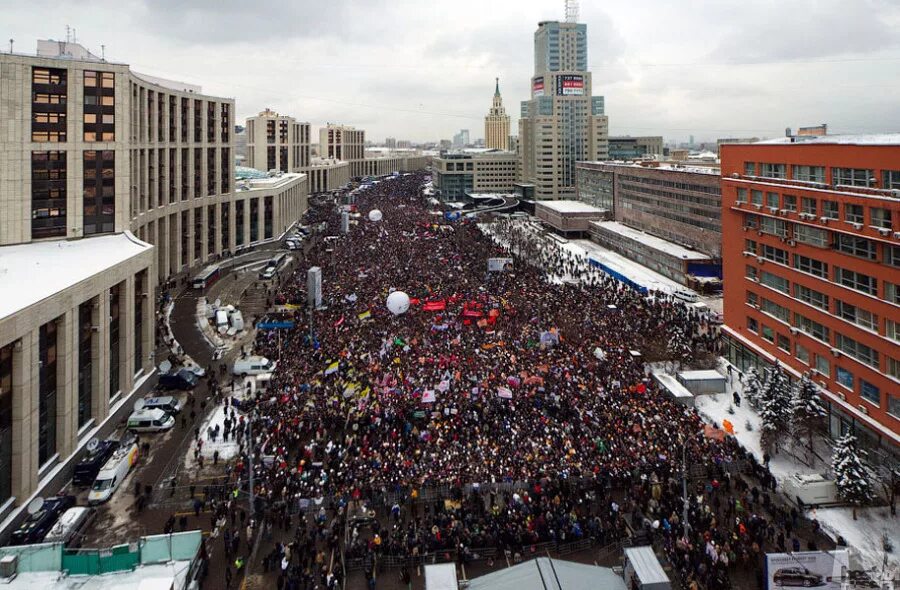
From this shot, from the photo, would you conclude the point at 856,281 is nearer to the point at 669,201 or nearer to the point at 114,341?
the point at 114,341

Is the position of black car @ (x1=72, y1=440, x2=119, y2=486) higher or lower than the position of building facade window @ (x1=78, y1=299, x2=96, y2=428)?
lower

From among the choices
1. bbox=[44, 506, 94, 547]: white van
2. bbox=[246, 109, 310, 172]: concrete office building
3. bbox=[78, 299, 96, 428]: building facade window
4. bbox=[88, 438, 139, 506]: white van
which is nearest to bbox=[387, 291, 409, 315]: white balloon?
bbox=[78, 299, 96, 428]: building facade window

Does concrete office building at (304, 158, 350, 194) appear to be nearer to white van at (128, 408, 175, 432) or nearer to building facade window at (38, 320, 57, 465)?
white van at (128, 408, 175, 432)

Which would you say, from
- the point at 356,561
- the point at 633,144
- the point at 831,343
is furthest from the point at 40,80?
the point at 633,144

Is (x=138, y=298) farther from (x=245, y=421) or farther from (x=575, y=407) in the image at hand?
(x=575, y=407)

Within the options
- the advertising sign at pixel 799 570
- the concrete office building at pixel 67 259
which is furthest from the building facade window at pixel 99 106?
the advertising sign at pixel 799 570

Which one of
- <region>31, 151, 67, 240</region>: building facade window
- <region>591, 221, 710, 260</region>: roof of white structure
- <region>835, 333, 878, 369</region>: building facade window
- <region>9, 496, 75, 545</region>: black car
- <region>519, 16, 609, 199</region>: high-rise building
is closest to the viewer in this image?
<region>9, 496, 75, 545</region>: black car
